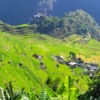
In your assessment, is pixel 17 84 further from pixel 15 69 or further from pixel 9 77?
pixel 15 69

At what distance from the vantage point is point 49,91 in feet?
44.6

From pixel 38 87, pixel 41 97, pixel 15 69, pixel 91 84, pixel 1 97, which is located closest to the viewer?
pixel 41 97

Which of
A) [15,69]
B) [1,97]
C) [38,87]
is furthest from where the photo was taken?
[15,69]

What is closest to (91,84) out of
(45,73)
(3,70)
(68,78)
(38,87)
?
(68,78)

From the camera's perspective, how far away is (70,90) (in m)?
13.5

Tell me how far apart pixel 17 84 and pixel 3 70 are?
13.8 meters

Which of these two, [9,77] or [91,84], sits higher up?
[9,77]

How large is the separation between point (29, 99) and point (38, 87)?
515 feet

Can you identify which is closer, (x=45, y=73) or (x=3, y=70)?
(x=3, y=70)

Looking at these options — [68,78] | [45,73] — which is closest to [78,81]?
[45,73]

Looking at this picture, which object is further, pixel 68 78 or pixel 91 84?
pixel 91 84

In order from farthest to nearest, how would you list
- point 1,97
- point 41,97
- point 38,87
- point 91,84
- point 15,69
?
point 15,69
point 38,87
point 91,84
point 1,97
point 41,97

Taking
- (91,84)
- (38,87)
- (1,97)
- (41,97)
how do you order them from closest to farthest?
1. (41,97)
2. (1,97)
3. (91,84)
4. (38,87)

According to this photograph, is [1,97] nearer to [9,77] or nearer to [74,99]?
[74,99]
